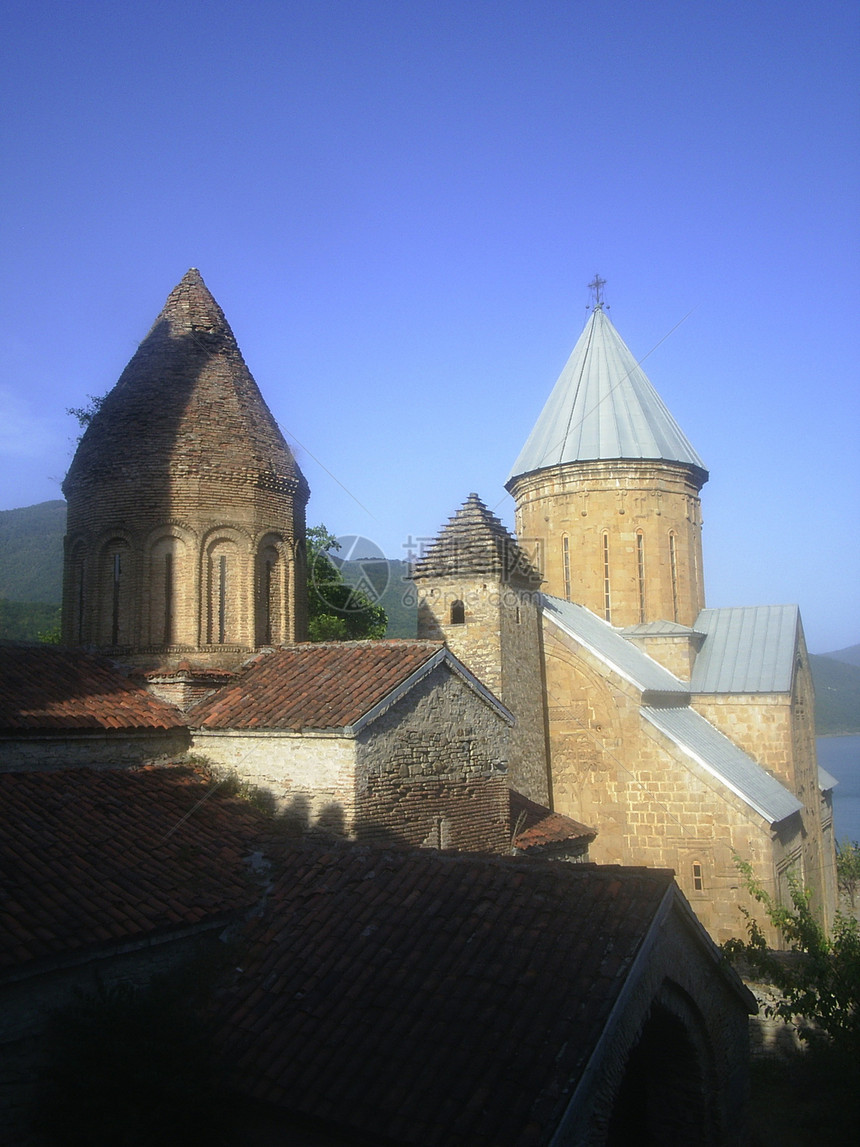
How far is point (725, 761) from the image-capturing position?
1599 cm

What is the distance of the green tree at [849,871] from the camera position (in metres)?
24.3

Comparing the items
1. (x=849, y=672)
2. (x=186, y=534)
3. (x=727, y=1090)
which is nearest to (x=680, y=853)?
(x=727, y=1090)

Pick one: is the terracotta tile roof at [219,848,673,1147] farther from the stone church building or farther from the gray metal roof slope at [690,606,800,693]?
the gray metal roof slope at [690,606,800,693]

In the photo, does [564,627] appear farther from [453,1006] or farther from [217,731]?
[453,1006]

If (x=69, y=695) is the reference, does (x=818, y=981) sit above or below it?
below

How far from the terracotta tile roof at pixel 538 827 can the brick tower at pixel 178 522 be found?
4144 mm

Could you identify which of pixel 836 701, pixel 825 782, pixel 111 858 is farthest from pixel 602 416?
pixel 836 701

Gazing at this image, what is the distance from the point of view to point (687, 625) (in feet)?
67.2

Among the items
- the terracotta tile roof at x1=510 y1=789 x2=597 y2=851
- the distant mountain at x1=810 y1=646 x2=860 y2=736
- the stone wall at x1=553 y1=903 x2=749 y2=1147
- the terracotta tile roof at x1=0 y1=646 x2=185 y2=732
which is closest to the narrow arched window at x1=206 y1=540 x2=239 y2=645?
the terracotta tile roof at x1=0 y1=646 x2=185 y2=732

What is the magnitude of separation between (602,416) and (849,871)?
14609mm

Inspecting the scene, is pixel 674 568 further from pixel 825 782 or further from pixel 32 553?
pixel 32 553

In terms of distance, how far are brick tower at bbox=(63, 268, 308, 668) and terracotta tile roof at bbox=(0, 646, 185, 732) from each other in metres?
0.91

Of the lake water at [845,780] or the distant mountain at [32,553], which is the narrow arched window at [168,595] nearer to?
the lake water at [845,780]

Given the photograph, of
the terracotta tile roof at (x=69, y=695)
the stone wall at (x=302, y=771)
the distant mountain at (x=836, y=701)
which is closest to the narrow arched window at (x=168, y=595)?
the terracotta tile roof at (x=69, y=695)
